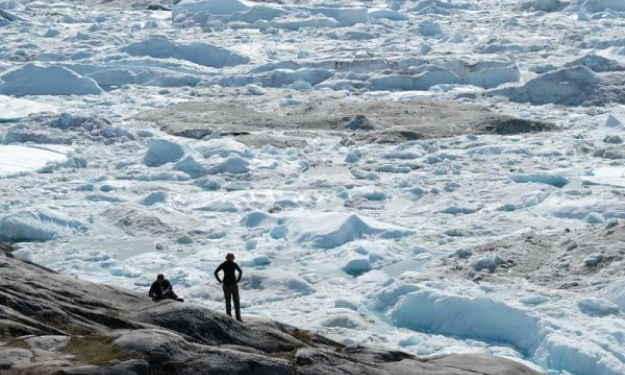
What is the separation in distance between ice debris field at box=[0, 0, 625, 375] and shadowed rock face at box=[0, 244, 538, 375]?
7.54 ft

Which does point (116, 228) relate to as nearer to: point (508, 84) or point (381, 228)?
point (381, 228)

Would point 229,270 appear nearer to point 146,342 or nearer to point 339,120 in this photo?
point 146,342

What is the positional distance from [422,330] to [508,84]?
1427 centimetres

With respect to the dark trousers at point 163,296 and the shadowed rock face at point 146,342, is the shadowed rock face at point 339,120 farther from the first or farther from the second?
the shadowed rock face at point 146,342

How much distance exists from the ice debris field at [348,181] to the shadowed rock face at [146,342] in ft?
7.54

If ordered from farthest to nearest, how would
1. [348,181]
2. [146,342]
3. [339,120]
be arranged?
1. [339,120]
2. [348,181]
3. [146,342]

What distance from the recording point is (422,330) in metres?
12.0

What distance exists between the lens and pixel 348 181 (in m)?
18.2

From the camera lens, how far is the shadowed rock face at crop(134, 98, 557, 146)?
21359mm

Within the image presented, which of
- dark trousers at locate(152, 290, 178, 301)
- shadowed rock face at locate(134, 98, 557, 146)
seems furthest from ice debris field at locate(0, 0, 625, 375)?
dark trousers at locate(152, 290, 178, 301)

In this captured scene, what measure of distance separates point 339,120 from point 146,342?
15.2 m

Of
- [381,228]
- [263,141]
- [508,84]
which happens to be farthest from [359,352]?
[508,84]

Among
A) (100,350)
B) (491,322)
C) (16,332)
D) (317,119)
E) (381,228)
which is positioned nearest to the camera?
(100,350)

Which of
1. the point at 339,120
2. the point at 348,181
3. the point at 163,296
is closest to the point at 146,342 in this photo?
the point at 163,296
